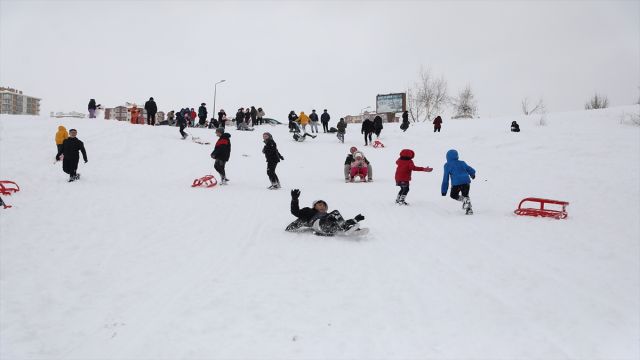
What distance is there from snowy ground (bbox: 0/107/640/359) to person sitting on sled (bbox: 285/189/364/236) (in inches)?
9.5

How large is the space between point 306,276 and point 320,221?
208cm

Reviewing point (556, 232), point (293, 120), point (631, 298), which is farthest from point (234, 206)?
point (293, 120)

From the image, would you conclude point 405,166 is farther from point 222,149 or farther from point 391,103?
point 391,103

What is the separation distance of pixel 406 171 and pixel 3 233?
8600mm

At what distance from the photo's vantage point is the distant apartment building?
4507 inches

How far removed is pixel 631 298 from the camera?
5164 millimetres

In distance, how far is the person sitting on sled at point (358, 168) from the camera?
49.4 ft

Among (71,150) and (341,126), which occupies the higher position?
(341,126)

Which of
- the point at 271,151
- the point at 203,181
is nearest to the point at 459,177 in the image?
the point at 271,151

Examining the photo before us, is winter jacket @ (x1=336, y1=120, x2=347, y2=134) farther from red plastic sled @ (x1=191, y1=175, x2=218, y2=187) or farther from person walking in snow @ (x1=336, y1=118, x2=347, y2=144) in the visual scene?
red plastic sled @ (x1=191, y1=175, x2=218, y2=187)

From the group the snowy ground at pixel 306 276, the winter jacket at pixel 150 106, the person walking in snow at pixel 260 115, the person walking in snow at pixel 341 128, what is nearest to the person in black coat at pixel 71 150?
the snowy ground at pixel 306 276

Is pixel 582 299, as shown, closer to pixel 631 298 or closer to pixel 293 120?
pixel 631 298

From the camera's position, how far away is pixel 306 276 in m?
5.55

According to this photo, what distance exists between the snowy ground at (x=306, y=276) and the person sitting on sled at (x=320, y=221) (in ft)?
0.80
